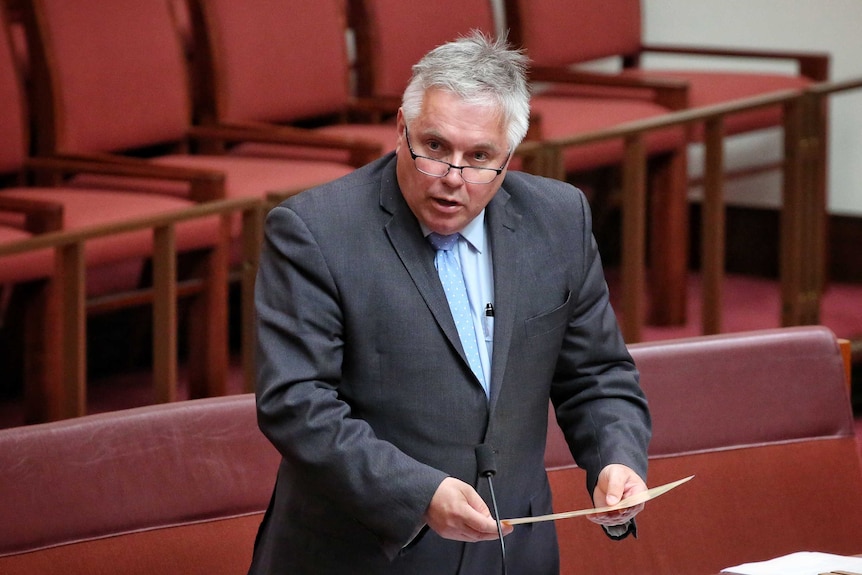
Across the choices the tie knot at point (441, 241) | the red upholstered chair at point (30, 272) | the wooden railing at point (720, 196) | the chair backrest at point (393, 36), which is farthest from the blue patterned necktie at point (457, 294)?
the chair backrest at point (393, 36)

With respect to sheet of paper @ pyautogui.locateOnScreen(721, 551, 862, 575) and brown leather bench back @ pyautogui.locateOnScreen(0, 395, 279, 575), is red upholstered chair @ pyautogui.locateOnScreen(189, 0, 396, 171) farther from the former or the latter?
sheet of paper @ pyautogui.locateOnScreen(721, 551, 862, 575)

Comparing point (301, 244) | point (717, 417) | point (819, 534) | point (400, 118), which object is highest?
point (400, 118)

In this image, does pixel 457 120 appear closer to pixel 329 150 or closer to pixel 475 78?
pixel 475 78

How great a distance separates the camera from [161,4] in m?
3.36

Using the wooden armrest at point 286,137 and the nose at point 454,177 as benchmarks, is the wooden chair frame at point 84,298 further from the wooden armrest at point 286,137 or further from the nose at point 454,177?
the nose at point 454,177

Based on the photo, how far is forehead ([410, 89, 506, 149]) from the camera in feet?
4.89

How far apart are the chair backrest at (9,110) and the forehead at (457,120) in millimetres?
1791

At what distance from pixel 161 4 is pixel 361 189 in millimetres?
1918

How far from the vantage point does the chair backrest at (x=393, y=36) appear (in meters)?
3.77

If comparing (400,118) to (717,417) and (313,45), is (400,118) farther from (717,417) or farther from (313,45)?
(313,45)

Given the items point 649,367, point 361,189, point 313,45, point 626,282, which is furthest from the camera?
point 313,45

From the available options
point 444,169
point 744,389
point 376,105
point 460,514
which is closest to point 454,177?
point 444,169

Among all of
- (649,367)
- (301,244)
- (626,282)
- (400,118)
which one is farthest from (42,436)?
(626,282)

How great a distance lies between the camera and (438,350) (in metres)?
1.56
